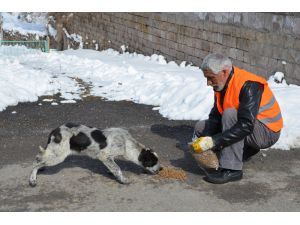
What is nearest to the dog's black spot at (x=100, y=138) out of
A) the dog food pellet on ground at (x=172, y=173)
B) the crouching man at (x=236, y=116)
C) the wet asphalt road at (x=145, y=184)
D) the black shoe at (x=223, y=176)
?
the wet asphalt road at (x=145, y=184)

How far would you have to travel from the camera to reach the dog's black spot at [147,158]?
5770mm

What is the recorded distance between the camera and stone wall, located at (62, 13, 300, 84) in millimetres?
10070

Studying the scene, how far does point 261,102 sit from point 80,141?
2229 mm

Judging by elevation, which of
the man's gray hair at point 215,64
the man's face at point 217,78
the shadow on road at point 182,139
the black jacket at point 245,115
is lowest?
the shadow on road at point 182,139

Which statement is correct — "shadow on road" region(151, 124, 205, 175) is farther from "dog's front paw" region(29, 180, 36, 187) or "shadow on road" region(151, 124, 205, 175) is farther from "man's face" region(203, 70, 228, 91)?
"dog's front paw" region(29, 180, 36, 187)

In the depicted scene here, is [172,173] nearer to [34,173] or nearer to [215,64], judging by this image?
[215,64]

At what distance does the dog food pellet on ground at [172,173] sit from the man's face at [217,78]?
1.20 m

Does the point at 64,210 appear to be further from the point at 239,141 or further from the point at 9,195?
the point at 239,141

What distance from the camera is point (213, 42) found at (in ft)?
42.2

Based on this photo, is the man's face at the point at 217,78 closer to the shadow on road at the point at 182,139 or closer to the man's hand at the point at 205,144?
the man's hand at the point at 205,144

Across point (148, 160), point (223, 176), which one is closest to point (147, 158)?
point (148, 160)

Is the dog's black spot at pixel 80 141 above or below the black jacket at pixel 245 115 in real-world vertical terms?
below

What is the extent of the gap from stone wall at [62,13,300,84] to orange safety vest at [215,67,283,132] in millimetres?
4366

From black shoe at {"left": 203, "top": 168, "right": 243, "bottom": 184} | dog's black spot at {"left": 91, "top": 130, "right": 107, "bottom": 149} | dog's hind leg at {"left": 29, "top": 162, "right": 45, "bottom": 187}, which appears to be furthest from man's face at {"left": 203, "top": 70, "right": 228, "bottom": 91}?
dog's hind leg at {"left": 29, "top": 162, "right": 45, "bottom": 187}
